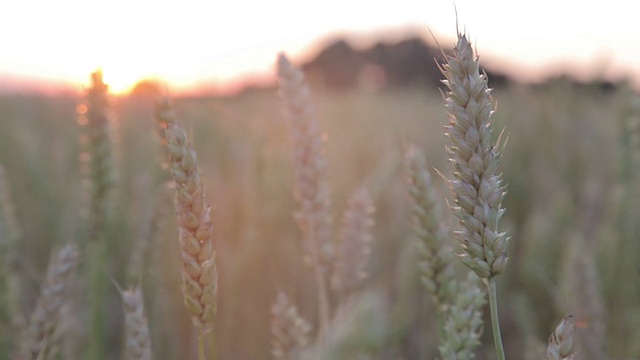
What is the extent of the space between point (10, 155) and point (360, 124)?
2.61 meters

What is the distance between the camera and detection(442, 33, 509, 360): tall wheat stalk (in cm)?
67

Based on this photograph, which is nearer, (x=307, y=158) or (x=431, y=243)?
(x=431, y=243)

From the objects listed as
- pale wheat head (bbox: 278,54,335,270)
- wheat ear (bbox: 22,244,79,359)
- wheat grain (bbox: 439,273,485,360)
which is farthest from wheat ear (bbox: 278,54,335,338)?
wheat ear (bbox: 22,244,79,359)

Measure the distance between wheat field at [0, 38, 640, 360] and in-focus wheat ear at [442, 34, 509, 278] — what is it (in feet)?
0.41

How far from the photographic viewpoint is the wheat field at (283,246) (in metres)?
1.28

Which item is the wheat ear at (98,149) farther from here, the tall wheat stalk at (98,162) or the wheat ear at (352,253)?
the wheat ear at (352,253)

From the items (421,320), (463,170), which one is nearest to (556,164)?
(421,320)

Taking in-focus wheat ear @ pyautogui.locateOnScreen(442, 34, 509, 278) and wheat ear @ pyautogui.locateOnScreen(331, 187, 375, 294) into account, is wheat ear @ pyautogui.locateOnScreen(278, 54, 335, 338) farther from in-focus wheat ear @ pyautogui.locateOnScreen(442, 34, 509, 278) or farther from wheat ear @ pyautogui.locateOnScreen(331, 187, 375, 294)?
in-focus wheat ear @ pyautogui.locateOnScreen(442, 34, 509, 278)

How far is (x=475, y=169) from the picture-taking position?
68cm

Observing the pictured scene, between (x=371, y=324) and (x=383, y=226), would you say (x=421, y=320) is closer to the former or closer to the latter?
(x=383, y=226)

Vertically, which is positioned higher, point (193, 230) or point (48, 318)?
point (193, 230)

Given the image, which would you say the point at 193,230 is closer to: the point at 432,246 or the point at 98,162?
the point at 432,246

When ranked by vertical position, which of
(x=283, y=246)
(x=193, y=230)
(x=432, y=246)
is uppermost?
(x=193, y=230)

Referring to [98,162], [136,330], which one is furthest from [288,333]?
[98,162]
